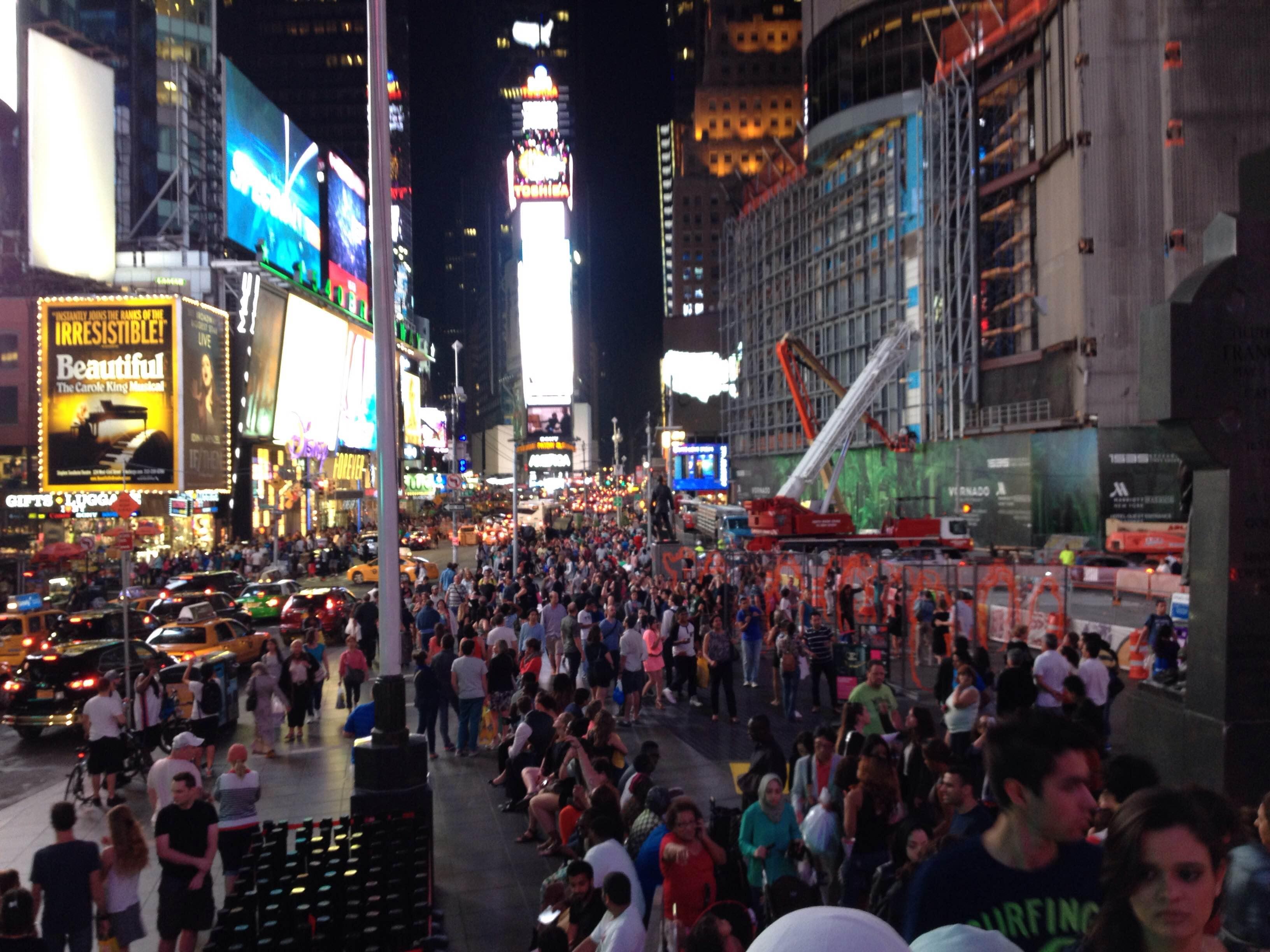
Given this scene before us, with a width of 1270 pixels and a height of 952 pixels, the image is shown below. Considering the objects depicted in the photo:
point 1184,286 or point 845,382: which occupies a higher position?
point 845,382

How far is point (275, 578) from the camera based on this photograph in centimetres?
3272

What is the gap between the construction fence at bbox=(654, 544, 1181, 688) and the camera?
16.8 m

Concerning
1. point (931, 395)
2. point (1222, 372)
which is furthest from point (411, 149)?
point (1222, 372)

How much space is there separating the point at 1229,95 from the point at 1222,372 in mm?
36471

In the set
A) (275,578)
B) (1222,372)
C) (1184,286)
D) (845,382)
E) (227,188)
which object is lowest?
(275,578)

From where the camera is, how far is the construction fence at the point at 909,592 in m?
16.8

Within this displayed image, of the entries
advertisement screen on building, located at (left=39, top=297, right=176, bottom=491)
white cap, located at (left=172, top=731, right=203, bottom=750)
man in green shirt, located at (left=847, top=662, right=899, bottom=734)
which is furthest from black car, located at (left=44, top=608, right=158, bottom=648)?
advertisement screen on building, located at (left=39, top=297, right=176, bottom=491)

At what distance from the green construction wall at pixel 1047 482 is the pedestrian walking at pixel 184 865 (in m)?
31.0

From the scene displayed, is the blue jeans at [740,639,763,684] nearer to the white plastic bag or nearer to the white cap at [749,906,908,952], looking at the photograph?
the white plastic bag

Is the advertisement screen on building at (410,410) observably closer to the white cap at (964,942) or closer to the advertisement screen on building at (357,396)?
the advertisement screen on building at (357,396)

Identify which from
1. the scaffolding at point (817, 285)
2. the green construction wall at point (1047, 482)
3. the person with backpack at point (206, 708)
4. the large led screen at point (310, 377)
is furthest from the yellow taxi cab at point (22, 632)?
the scaffolding at point (817, 285)

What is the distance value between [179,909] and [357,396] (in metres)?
61.2

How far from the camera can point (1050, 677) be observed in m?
10.1

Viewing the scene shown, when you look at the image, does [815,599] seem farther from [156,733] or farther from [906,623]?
[156,733]
